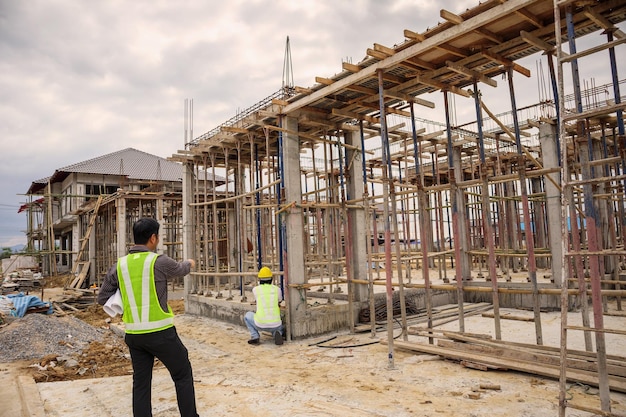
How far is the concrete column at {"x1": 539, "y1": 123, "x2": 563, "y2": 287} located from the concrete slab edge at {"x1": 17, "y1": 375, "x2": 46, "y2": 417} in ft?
34.8

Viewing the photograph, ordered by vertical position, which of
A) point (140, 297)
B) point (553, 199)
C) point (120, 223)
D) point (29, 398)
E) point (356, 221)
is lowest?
point (29, 398)

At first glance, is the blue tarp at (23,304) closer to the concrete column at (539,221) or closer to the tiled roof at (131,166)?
the tiled roof at (131,166)

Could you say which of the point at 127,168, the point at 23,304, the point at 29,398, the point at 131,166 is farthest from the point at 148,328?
the point at 131,166

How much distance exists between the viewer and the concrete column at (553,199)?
9992mm

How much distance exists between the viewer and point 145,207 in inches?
798

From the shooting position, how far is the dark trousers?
3.93 meters

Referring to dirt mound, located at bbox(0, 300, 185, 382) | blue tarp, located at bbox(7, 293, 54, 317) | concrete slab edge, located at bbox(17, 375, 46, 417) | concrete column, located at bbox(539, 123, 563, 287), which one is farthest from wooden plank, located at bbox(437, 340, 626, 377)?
blue tarp, located at bbox(7, 293, 54, 317)

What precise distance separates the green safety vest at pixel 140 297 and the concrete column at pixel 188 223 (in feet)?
29.7

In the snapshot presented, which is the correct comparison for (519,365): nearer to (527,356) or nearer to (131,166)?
(527,356)

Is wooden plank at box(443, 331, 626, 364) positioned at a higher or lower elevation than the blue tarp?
lower

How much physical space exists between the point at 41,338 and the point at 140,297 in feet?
21.3

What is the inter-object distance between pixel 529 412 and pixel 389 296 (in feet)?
8.37

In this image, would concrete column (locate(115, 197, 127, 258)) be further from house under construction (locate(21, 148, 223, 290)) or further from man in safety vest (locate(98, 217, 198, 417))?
man in safety vest (locate(98, 217, 198, 417))

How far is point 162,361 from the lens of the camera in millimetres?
3992
